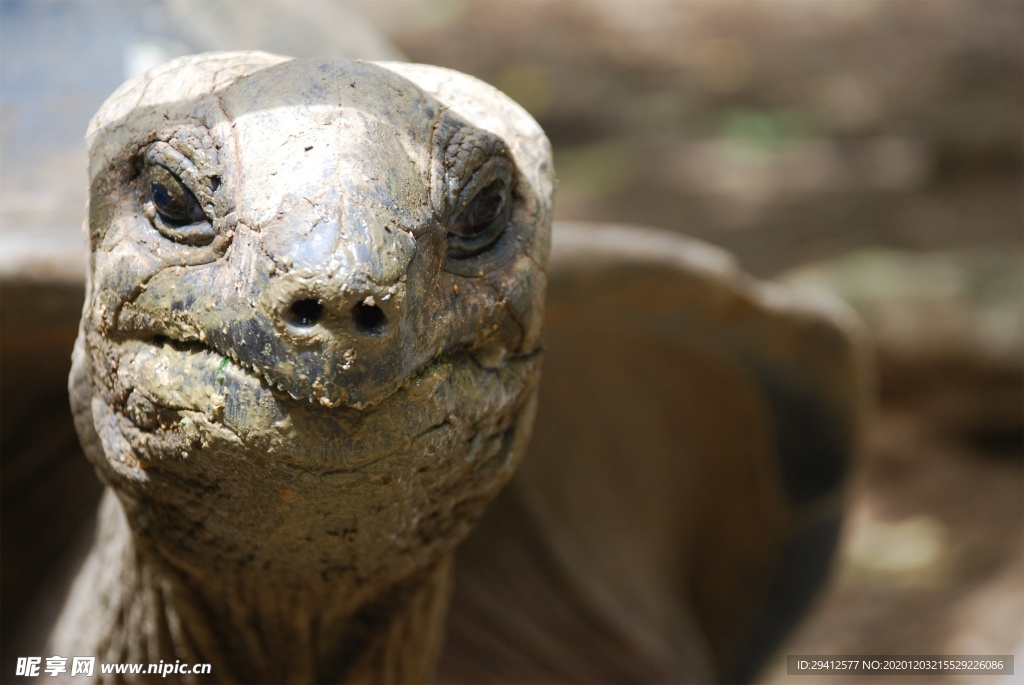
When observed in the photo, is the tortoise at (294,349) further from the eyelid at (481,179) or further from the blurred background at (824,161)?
the blurred background at (824,161)

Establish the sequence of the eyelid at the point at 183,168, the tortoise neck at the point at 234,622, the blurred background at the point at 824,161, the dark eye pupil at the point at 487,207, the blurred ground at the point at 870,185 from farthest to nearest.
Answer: the blurred ground at the point at 870,185, the blurred background at the point at 824,161, the tortoise neck at the point at 234,622, the dark eye pupil at the point at 487,207, the eyelid at the point at 183,168

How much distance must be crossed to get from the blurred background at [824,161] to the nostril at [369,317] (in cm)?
82

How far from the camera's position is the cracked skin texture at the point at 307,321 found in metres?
1.17

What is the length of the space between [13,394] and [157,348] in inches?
35.5

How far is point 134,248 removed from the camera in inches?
52.1

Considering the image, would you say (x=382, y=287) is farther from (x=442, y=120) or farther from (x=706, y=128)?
(x=706, y=128)

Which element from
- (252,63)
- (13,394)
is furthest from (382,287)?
(13,394)

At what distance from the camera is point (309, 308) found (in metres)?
1.15

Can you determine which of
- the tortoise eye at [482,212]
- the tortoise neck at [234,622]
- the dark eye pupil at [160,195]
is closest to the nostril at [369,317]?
the tortoise eye at [482,212]

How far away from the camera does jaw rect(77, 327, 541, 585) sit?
1230mm

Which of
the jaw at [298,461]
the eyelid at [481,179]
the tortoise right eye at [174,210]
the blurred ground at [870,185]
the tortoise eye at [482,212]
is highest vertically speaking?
the tortoise right eye at [174,210]

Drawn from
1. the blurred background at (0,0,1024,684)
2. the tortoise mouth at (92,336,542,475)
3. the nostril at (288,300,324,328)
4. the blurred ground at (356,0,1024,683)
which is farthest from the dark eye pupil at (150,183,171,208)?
the blurred ground at (356,0,1024,683)

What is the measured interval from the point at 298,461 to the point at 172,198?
0.35 m

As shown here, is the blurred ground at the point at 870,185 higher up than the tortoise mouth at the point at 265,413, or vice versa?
the tortoise mouth at the point at 265,413
